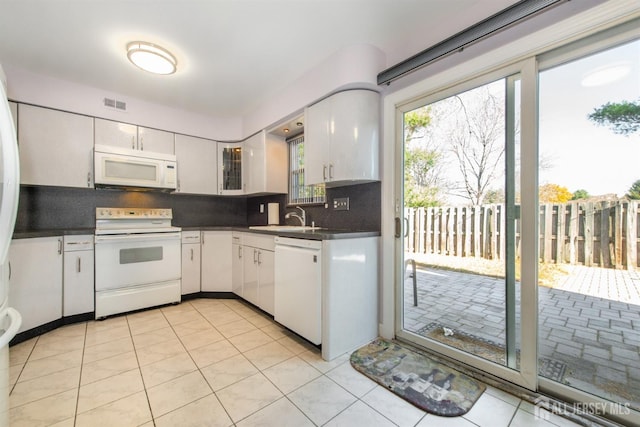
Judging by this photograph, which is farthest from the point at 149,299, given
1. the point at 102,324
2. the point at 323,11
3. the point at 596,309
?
the point at 596,309

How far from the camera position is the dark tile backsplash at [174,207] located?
2.50 metres

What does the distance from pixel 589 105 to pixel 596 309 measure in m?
1.15

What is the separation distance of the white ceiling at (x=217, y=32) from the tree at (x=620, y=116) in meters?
0.86

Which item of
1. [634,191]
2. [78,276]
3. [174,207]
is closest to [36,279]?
[78,276]

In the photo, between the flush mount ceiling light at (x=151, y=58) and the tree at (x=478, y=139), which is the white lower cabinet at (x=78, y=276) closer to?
the flush mount ceiling light at (x=151, y=58)

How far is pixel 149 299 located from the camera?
2.94 m

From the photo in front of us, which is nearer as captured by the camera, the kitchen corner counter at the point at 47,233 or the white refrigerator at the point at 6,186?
the white refrigerator at the point at 6,186

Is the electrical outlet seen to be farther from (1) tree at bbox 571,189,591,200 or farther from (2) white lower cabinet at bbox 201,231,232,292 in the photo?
(1) tree at bbox 571,189,591,200

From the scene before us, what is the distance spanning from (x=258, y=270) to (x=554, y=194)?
8.21 feet

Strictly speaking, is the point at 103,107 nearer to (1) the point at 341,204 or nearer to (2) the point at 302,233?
(2) the point at 302,233

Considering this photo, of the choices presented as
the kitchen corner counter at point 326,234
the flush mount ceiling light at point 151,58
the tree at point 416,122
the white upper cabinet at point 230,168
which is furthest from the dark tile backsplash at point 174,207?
the flush mount ceiling light at point 151,58

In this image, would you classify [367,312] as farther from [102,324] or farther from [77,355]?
[102,324]

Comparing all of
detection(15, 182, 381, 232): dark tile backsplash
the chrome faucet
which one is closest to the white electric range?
detection(15, 182, 381, 232): dark tile backsplash

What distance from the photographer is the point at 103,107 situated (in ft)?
9.64
